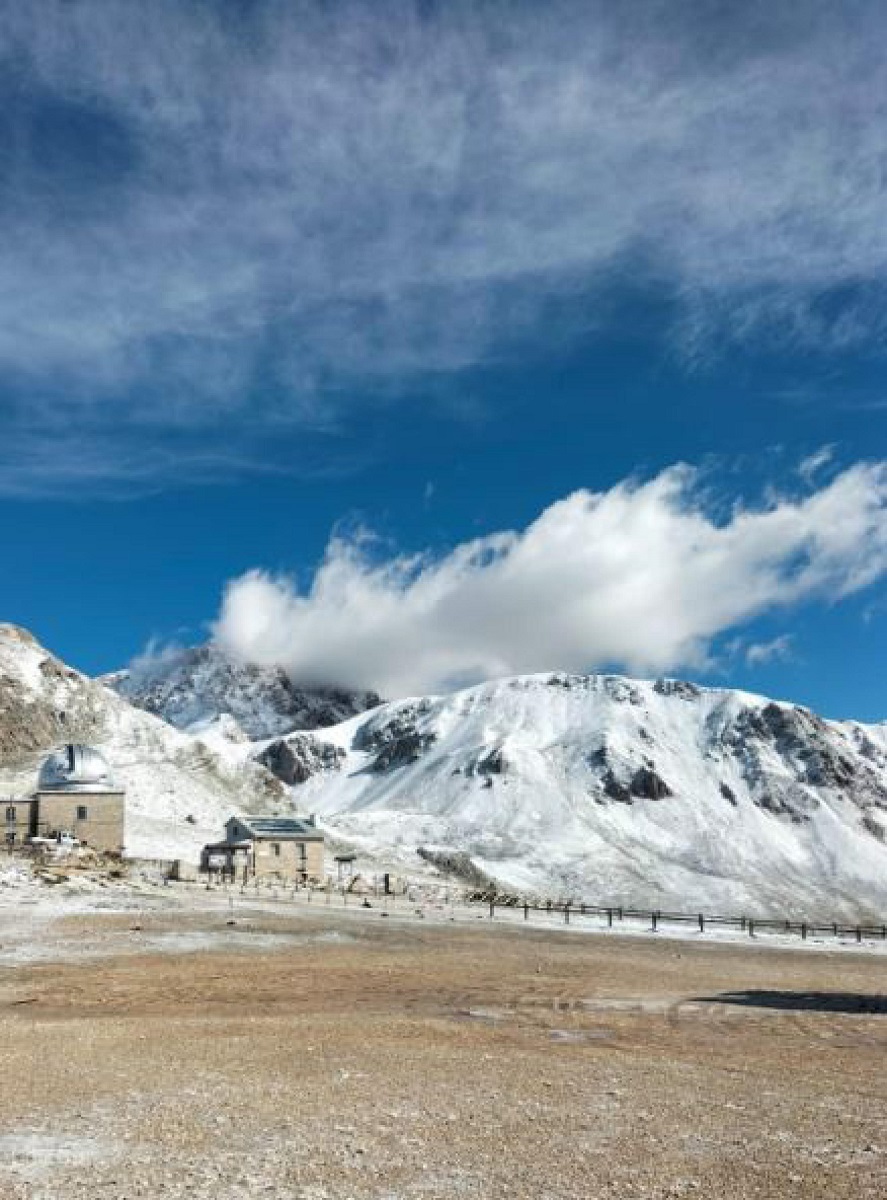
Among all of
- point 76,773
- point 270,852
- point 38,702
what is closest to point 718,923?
point 270,852

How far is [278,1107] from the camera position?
52.2ft

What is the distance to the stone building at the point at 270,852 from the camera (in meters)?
82.2

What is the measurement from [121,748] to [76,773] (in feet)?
172

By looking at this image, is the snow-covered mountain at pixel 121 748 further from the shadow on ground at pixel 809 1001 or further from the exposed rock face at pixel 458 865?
the shadow on ground at pixel 809 1001

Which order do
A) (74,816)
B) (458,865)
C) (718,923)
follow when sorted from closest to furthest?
(718,923), (74,816), (458,865)

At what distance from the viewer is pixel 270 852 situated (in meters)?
86.4

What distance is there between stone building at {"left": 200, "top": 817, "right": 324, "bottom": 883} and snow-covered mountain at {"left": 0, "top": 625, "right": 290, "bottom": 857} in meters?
18.4

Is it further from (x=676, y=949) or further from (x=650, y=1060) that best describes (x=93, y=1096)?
(x=676, y=949)

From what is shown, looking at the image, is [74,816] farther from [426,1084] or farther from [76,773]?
[426,1084]

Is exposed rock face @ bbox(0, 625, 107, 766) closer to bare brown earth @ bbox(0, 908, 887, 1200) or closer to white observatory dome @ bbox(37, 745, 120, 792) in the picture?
white observatory dome @ bbox(37, 745, 120, 792)

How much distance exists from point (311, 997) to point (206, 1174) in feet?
55.8

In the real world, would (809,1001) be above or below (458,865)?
below

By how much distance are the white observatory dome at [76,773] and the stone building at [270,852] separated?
37.0 ft

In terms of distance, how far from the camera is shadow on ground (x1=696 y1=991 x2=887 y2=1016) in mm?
29875
